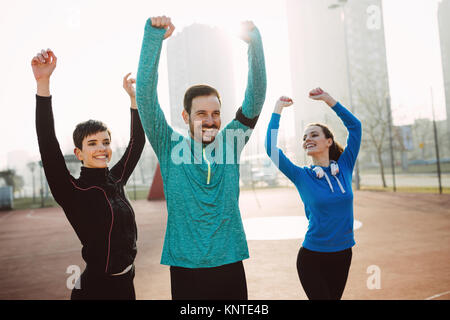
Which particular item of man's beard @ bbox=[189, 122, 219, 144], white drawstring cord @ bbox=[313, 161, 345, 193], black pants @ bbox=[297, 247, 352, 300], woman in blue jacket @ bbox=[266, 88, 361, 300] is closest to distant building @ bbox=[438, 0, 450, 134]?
woman in blue jacket @ bbox=[266, 88, 361, 300]

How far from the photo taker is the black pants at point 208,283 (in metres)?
1.68

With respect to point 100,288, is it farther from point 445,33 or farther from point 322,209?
point 445,33

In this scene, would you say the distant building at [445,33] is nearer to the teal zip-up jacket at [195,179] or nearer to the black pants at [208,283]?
the teal zip-up jacket at [195,179]

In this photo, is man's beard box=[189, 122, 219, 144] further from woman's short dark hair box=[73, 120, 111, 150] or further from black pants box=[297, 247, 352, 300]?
black pants box=[297, 247, 352, 300]

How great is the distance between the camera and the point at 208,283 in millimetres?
1676

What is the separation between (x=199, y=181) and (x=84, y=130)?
103cm

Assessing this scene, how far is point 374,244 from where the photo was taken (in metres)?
7.59

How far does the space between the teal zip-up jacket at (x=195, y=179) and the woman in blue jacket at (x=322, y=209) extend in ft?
2.83

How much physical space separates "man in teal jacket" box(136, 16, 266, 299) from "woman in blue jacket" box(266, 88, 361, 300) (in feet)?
2.89

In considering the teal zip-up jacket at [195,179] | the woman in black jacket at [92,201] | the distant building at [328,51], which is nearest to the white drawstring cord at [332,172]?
the teal zip-up jacket at [195,179]

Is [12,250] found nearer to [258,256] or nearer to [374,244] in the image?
[258,256]

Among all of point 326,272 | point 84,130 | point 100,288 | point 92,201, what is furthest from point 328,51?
point 100,288
